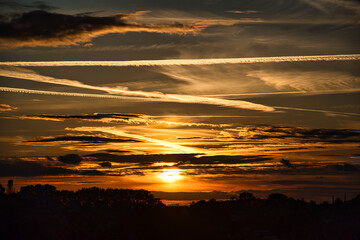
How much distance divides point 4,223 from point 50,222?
45.1 feet

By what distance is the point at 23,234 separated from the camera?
18262 cm

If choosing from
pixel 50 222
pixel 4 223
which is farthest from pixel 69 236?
pixel 4 223

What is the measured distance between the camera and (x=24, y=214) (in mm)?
197375

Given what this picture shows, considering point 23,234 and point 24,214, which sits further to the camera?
point 24,214

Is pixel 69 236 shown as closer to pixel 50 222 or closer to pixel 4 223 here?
pixel 50 222

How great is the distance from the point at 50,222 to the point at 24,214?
844 cm

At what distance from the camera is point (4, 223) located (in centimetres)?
18775

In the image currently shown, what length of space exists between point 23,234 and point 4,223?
855cm

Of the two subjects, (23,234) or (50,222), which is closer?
(23,234)

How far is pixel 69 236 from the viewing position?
19662 cm

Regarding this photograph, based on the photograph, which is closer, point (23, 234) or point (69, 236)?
point (23, 234)

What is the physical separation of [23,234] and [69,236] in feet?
57.6
